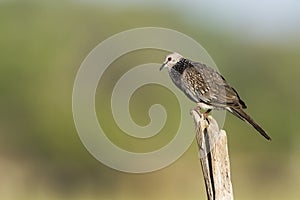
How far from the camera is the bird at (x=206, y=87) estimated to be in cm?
710

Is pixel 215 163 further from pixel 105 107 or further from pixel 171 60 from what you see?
pixel 105 107

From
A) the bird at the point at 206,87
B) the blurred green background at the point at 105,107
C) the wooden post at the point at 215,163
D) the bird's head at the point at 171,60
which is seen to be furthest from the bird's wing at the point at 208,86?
the blurred green background at the point at 105,107

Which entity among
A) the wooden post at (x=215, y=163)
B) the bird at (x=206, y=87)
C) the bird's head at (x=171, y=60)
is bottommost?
the wooden post at (x=215, y=163)

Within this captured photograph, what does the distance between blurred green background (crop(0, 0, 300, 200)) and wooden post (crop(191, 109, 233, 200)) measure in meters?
11.2

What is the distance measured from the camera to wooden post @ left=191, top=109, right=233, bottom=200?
18.9ft

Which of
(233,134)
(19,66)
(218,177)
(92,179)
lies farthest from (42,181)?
(218,177)

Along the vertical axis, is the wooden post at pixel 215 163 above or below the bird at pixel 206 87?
below

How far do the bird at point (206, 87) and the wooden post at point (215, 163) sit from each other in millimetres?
1073

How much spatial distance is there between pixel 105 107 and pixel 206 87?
50.1 feet

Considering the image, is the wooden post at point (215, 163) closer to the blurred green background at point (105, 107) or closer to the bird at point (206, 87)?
the bird at point (206, 87)

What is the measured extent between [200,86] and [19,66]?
1940 cm

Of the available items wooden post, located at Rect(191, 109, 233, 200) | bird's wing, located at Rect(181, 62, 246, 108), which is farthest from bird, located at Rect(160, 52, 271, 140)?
wooden post, located at Rect(191, 109, 233, 200)

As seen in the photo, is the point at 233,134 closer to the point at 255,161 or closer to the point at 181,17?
the point at 255,161

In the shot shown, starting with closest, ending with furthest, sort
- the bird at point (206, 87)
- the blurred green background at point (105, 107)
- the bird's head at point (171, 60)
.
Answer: the bird at point (206, 87) → the bird's head at point (171, 60) → the blurred green background at point (105, 107)
